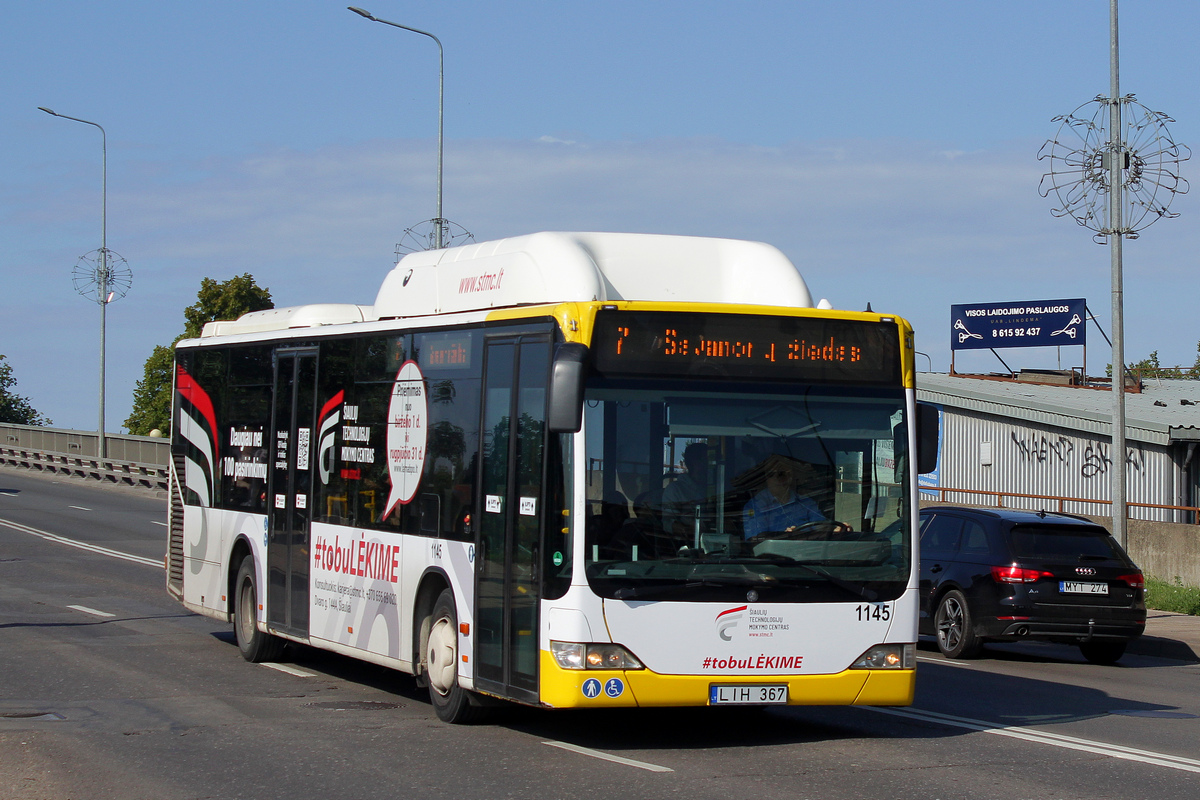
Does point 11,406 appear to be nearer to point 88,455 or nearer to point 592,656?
point 88,455

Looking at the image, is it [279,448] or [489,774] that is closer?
[489,774]

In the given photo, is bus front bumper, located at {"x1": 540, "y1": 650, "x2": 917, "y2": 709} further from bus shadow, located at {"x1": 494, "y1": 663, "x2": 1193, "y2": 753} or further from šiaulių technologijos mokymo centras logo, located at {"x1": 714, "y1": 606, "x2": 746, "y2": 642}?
bus shadow, located at {"x1": 494, "y1": 663, "x2": 1193, "y2": 753}

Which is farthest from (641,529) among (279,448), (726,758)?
(279,448)

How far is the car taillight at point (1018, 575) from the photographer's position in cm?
1526

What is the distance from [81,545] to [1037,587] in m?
19.3

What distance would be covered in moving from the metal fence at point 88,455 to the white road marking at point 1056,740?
34539 millimetres

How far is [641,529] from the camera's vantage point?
856cm

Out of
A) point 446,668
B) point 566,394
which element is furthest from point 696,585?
point 446,668

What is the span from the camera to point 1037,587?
15227 mm

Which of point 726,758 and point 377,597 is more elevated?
point 377,597

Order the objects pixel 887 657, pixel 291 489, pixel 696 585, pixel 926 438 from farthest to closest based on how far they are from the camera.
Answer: pixel 291 489 → pixel 926 438 → pixel 887 657 → pixel 696 585

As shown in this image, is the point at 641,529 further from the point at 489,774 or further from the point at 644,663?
the point at 489,774

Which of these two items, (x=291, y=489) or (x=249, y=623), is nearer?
(x=291, y=489)

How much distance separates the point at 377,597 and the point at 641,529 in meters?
3.18
